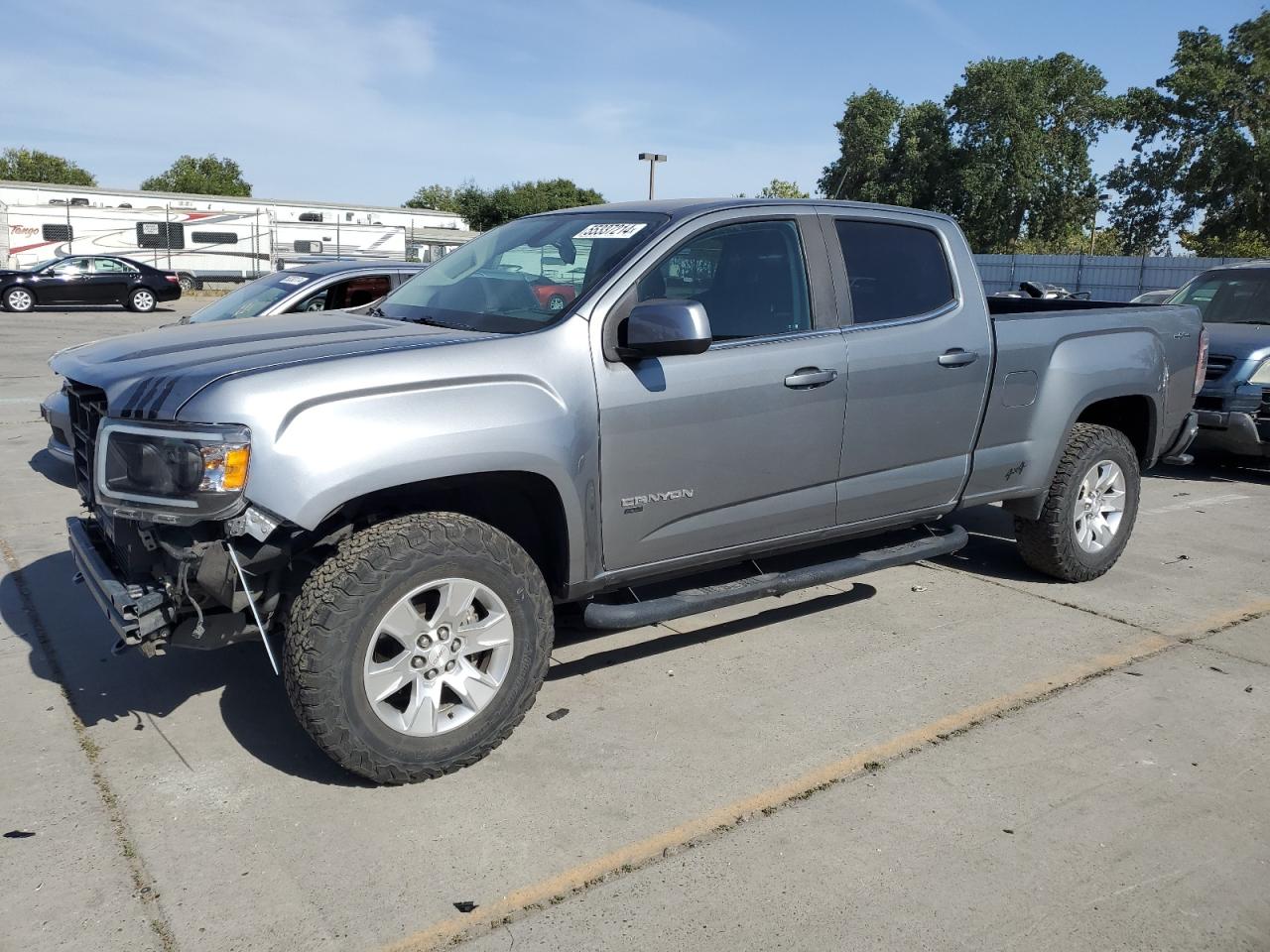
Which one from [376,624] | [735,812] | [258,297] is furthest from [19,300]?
[735,812]

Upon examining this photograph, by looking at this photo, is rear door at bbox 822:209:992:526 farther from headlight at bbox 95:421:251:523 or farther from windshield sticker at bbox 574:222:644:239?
headlight at bbox 95:421:251:523

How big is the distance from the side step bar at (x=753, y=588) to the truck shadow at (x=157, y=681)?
3.37 feet

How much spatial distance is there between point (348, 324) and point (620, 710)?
6.02 feet

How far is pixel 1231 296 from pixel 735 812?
8.76m

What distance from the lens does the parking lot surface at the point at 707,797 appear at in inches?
112

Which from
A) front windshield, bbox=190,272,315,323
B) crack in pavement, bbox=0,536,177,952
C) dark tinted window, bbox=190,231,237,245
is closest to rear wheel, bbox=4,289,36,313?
dark tinted window, bbox=190,231,237,245

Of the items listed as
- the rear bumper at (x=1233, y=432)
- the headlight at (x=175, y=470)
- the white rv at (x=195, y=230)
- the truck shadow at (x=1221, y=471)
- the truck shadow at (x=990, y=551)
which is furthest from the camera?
the white rv at (x=195, y=230)

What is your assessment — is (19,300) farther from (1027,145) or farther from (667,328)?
(1027,145)

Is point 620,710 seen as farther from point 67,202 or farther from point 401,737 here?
point 67,202

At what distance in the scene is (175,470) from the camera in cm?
315

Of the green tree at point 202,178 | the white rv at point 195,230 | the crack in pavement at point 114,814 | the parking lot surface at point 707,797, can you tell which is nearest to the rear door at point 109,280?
the white rv at point 195,230

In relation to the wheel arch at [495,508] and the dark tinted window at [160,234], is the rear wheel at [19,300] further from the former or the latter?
the wheel arch at [495,508]

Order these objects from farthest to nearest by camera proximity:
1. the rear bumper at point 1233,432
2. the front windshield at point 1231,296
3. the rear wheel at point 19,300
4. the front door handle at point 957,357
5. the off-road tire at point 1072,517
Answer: the rear wheel at point 19,300
the front windshield at point 1231,296
the rear bumper at point 1233,432
the off-road tire at point 1072,517
the front door handle at point 957,357

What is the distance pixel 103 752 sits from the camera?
367 cm
